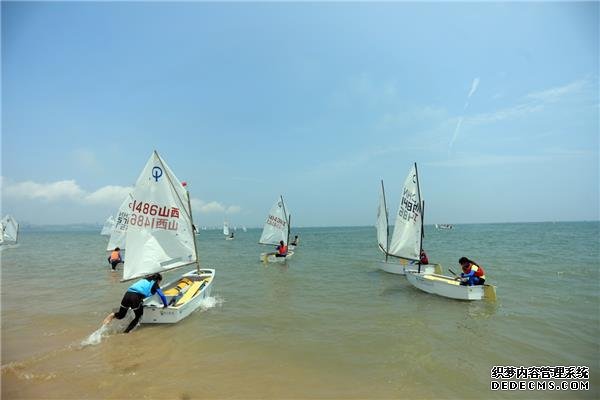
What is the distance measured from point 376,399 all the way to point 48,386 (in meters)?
7.19

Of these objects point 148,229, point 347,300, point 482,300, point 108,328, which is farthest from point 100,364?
point 482,300

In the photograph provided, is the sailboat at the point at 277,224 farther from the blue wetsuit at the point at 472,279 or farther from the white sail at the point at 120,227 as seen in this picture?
the blue wetsuit at the point at 472,279

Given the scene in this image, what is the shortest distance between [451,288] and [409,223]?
4.79 metres

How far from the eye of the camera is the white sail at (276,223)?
30.5 m

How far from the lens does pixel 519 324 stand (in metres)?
10.9

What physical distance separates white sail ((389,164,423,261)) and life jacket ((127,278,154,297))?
1367 cm

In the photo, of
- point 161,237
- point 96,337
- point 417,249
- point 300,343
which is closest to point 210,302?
point 161,237

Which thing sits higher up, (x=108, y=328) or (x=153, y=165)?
(x=153, y=165)

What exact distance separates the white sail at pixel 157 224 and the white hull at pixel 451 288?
11.9 meters

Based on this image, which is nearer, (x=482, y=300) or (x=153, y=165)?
(x=153, y=165)

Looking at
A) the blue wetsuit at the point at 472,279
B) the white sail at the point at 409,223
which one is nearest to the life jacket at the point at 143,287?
the blue wetsuit at the point at 472,279

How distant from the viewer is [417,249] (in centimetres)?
1733

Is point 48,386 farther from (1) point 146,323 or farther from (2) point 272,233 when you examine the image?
(2) point 272,233

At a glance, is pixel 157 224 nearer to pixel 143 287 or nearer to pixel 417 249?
pixel 143 287
